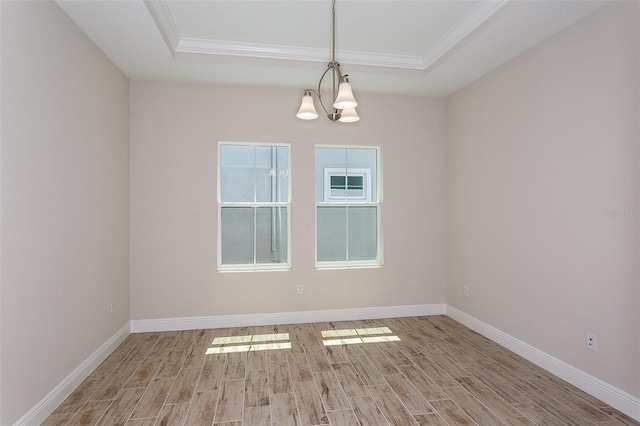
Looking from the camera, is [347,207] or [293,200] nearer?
[293,200]

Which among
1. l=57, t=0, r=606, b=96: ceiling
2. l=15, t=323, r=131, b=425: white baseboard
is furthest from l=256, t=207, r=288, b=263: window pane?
l=15, t=323, r=131, b=425: white baseboard

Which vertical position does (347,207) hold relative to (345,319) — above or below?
above

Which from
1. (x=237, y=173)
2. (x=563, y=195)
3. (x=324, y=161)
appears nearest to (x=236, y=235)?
(x=237, y=173)

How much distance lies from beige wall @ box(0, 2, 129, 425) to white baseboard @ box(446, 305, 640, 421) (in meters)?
3.69

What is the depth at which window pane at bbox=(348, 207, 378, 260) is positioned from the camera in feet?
14.7

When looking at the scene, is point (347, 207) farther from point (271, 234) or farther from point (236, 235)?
point (236, 235)

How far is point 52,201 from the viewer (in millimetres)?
2414

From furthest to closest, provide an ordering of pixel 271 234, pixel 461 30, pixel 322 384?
pixel 271 234
pixel 461 30
pixel 322 384

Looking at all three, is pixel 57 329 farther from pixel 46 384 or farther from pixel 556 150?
pixel 556 150

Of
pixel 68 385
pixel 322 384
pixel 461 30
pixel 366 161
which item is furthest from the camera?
pixel 366 161

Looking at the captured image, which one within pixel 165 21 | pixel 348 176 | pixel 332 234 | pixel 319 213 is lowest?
pixel 332 234

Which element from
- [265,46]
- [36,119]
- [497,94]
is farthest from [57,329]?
[497,94]

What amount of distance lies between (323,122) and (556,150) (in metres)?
2.39

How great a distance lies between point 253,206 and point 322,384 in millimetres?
2155
